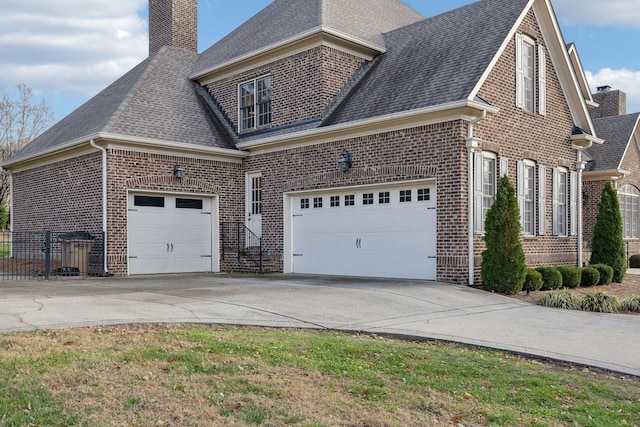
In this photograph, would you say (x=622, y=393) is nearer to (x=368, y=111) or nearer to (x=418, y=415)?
(x=418, y=415)

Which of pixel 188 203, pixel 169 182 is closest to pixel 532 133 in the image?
pixel 188 203

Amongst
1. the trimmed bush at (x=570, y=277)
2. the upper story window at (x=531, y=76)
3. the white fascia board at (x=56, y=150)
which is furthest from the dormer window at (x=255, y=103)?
the trimmed bush at (x=570, y=277)

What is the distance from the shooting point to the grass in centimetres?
473

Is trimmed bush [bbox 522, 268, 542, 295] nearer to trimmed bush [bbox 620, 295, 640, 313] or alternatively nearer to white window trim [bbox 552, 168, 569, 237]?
trimmed bush [bbox 620, 295, 640, 313]

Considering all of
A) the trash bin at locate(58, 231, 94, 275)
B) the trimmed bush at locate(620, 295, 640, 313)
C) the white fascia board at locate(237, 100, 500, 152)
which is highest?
the white fascia board at locate(237, 100, 500, 152)

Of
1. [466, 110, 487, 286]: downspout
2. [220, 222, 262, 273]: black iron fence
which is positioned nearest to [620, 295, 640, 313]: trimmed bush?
[466, 110, 487, 286]: downspout

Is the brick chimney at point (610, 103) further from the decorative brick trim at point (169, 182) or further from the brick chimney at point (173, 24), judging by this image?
the decorative brick trim at point (169, 182)

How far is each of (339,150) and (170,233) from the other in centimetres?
567

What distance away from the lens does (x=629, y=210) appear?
84.0 ft

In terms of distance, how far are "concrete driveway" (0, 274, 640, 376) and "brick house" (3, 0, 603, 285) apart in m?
2.50

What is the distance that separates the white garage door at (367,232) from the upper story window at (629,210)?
1415 centimetres

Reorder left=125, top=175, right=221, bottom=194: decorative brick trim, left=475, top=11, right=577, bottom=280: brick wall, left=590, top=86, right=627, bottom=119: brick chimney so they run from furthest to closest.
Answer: left=590, top=86, right=627, bottom=119: brick chimney → left=125, top=175, right=221, bottom=194: decorative brick trim → left=475, top=11, right=577, bottom=280: brick wall

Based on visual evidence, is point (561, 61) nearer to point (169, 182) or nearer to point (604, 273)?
point (604, 273)

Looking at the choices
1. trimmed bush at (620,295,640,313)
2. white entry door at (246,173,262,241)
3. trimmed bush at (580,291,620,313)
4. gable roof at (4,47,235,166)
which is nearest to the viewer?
trimmed bush at (580,291,620,313)
